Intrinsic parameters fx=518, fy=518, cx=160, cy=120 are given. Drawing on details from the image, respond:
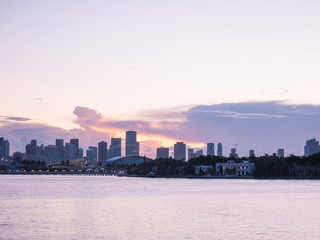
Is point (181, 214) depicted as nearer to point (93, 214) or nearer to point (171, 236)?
point (93, 214)

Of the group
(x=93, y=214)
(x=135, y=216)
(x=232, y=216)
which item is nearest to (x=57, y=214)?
(x=93, y=214)

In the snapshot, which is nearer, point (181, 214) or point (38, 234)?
point (38, 234)

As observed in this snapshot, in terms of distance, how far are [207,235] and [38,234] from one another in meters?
16.8

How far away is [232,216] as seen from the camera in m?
68.8

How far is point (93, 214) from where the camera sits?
233 ft

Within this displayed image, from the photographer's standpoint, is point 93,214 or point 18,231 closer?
point 18,231

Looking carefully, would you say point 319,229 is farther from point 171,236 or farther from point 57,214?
point 57,214

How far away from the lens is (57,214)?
70.7 meters

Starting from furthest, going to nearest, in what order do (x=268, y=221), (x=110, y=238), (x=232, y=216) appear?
(x=232, y=216)
(x=268, y=221)
(x=110, y=238)

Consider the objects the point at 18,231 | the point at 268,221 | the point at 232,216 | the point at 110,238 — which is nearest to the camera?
the point at 110,238

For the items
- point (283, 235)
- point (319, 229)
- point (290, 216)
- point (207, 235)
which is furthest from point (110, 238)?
point (290, 216)

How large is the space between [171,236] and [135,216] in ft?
64.4

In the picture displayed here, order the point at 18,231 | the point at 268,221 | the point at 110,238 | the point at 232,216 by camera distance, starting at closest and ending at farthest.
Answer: the point at 110,238
the point at 18,231
the point at 268,221
the point at 232,216

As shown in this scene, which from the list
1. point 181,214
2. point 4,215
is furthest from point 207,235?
point 4,215
